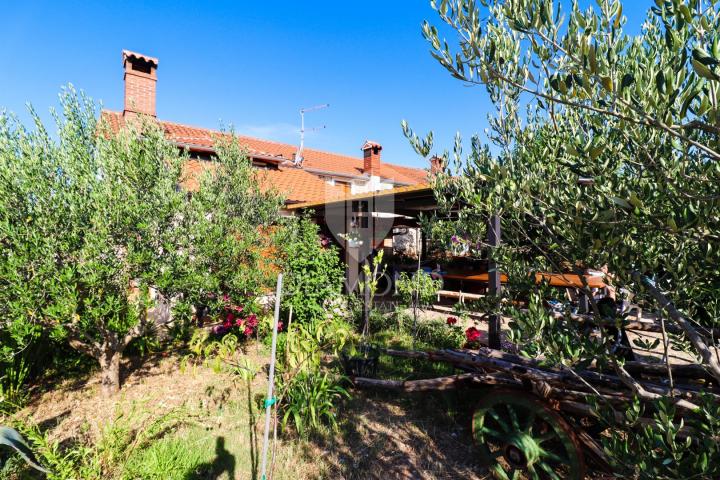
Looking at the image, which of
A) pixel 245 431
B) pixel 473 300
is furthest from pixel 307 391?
pixel 473 300

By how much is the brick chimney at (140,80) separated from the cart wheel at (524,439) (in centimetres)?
1392

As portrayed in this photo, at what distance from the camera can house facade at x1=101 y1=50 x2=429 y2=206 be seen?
11.0m

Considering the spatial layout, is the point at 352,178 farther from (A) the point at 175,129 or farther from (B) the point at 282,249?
(B) the point at 282,249

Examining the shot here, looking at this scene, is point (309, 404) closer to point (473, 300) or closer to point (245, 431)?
point (245, 431)

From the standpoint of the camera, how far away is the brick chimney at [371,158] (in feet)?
69.8

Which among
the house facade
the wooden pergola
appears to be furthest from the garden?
the wooden pergola

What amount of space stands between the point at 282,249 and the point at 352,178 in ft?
46.8

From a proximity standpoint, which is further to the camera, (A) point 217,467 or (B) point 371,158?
(B) point 371,158

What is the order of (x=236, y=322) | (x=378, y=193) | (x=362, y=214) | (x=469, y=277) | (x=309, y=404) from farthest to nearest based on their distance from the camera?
(x=362, y=214), (x=469, y=277), (x=378, y=193), (x=236, y=322), (x=309, y=404)

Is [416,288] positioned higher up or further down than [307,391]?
higher up

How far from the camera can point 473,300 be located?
3854 mm

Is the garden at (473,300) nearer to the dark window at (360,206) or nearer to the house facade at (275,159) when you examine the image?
the house facade at (275,159)

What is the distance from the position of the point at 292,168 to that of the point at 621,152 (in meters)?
15.7

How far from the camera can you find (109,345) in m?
4.98
